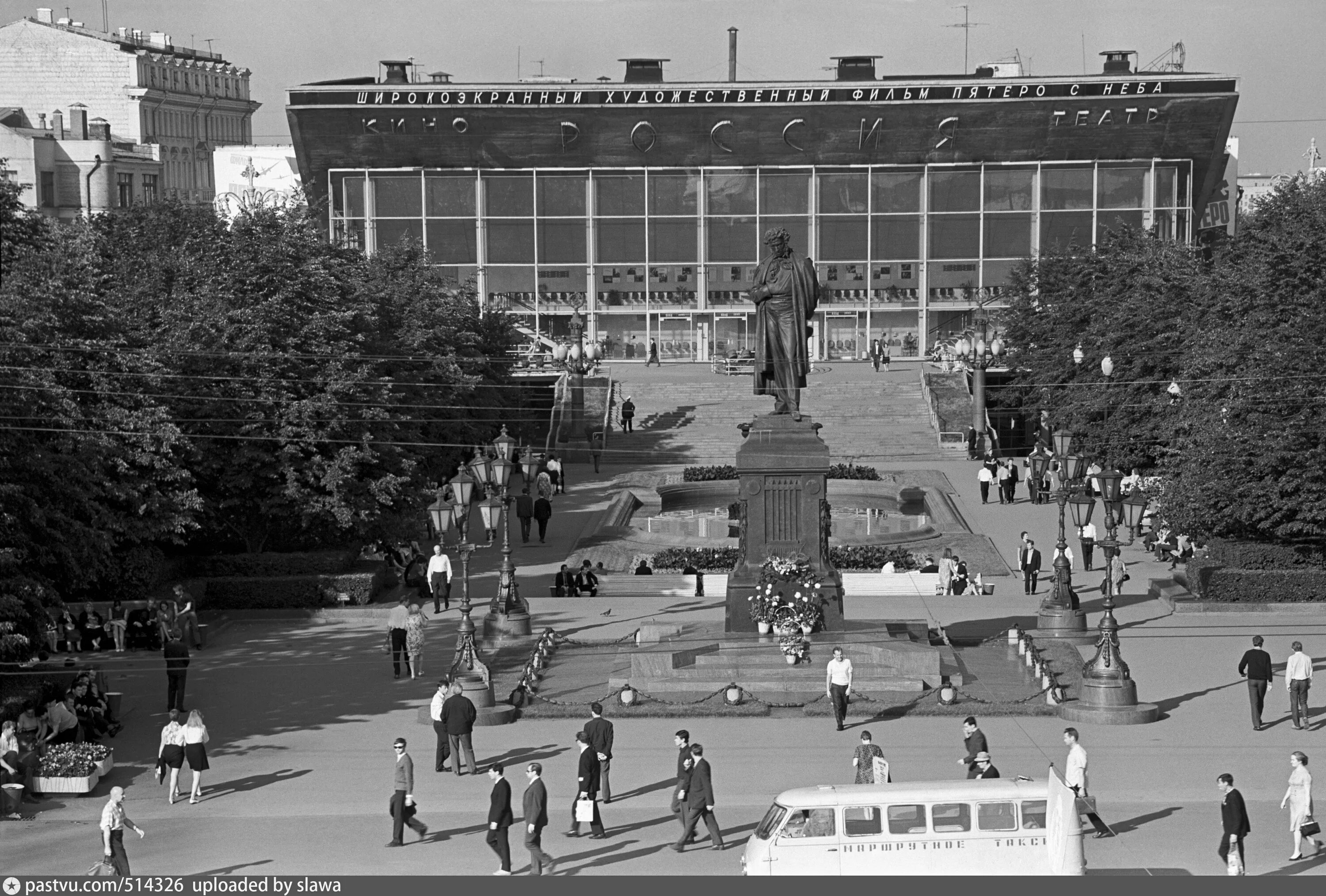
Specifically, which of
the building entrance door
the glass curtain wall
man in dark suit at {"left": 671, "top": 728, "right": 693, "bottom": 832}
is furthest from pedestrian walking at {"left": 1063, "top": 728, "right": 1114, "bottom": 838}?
the building entrance door

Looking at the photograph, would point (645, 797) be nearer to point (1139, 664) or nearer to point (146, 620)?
point (1139, 664)

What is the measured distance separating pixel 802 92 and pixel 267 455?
1934 inches

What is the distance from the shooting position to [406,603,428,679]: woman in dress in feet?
90.8

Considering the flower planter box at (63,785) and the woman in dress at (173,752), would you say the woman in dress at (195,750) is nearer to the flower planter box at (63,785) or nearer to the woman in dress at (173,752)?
the woman in dress at (173,752)

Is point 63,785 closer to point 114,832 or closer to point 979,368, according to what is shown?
point 114,832

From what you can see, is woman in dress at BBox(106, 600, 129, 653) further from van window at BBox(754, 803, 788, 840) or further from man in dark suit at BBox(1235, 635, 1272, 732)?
man in dark suit at BBox(1235, 635, 1272, 732)

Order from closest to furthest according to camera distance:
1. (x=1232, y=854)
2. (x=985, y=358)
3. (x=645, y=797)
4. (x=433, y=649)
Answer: (x=1232, y=854)
(x=645, y=797)
(x=433, y=649)
(x=985, y=358)

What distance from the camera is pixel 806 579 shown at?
26953 mm

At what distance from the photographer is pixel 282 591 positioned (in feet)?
113

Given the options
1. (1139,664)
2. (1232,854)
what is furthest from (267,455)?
(1232,854)

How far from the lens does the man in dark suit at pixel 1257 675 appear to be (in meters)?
23.7

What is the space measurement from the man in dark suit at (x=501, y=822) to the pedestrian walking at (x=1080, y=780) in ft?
18.8

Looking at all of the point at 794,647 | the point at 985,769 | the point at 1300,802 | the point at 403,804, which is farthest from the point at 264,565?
the point at 1300,802

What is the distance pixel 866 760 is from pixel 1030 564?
16345mm
